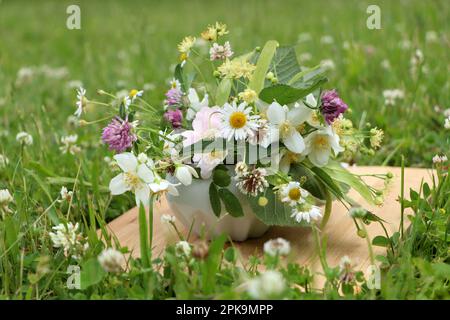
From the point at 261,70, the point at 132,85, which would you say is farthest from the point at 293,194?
the point at 132,85

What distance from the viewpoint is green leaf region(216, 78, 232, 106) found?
105 centimetres

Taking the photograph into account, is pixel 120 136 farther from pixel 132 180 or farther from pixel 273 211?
pixel 273 211

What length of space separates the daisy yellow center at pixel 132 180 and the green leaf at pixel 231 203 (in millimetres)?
118

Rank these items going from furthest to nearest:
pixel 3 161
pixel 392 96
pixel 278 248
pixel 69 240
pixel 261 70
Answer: pixel 392 96 < pixel 3 161 < pixel 261 70 < pixel 69 240 < pixel 278 248

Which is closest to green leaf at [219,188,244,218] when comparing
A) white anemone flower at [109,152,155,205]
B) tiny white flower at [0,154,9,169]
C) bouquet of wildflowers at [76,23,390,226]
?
bouquet of wildflowers at [76,23,390,226]

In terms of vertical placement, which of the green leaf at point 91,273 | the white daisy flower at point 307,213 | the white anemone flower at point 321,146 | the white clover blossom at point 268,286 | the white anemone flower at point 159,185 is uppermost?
the white anemone flower at point 321,146

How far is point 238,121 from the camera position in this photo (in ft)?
3.09

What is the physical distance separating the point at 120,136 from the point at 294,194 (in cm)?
25

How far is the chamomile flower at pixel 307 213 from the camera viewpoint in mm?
920

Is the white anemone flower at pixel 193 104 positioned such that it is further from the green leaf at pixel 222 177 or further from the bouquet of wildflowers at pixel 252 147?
the green leaf at pixel 222 177

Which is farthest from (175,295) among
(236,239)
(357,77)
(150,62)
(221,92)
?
(150,62)

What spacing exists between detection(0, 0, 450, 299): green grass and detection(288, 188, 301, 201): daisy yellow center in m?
0.13

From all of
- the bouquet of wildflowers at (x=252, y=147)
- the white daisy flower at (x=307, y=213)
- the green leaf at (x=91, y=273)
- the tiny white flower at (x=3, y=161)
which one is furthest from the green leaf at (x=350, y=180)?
the tiny white flower at (x=3, y=161)
